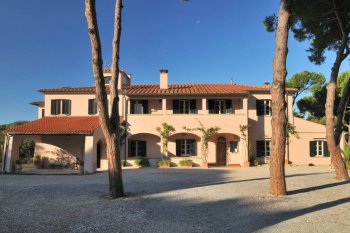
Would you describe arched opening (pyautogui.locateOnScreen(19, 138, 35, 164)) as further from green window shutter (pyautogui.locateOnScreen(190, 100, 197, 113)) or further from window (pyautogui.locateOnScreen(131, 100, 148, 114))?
green window shutter (pyautogui.locateOnScreen(190, 100, 197, 113))

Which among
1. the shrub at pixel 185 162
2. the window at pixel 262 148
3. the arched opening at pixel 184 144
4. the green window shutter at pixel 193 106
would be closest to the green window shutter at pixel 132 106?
the arched opening at pixel 184 144

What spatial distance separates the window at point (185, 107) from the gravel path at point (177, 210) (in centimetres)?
1429

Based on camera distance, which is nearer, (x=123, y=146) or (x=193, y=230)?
(x=193, y=230)

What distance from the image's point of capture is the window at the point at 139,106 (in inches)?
1024

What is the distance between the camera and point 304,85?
3988cm

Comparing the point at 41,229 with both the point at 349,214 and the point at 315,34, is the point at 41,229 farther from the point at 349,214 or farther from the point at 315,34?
the point at 315,34

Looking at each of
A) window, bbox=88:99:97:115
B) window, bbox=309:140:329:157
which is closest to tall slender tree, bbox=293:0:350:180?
window, bbox=309:140:329:157

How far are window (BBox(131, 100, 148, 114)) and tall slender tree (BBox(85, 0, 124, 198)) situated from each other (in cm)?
1541

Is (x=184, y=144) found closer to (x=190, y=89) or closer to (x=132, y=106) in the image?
(x=190, y=89)

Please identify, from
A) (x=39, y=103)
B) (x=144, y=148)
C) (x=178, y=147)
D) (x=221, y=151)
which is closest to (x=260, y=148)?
(x=221, y=151)

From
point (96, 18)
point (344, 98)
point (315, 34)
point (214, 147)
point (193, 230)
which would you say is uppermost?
point (315, 34)

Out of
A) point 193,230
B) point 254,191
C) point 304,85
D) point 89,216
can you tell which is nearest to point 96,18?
point 89,216

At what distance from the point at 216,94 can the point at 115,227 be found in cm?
1941

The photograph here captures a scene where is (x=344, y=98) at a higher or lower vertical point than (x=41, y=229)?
higher
